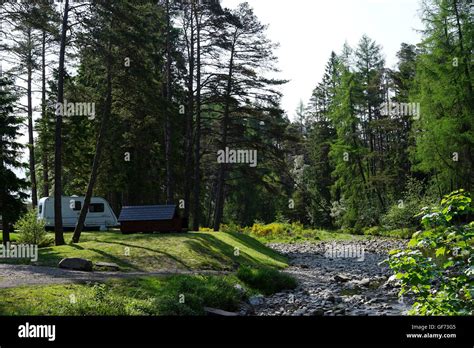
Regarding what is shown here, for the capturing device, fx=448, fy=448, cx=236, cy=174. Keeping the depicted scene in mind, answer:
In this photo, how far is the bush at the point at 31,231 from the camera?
61.5 ft

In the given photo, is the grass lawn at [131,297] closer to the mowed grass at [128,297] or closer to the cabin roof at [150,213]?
the mowed grass at [128,297]

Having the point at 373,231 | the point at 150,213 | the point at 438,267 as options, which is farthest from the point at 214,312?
the point at 373,231

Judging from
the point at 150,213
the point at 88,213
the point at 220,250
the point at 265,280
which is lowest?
the point at 265,280

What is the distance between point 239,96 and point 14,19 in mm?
14516

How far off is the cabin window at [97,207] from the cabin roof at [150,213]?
7.59 meters

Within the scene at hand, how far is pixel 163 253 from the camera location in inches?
671

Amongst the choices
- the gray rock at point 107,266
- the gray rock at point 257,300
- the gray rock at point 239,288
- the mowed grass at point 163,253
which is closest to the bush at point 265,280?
the gray rock at point 257,300

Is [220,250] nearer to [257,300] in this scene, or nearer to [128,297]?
[257,300]

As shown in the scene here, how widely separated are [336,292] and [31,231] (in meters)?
12.8

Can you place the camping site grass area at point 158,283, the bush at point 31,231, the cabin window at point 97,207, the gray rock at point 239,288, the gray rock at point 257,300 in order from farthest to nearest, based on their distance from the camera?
the cabin window at point 97,207, the bush at point 31,231, the gray rock at point 239,288, the gray rock at point 257,300, the camping site grass area at point 158,283

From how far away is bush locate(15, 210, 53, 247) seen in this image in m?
18.8

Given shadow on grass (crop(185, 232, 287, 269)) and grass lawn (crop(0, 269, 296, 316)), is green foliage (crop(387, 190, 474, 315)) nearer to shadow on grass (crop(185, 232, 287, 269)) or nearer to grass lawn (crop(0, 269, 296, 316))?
grass lawn (crop(0, 269, 296, 316))
